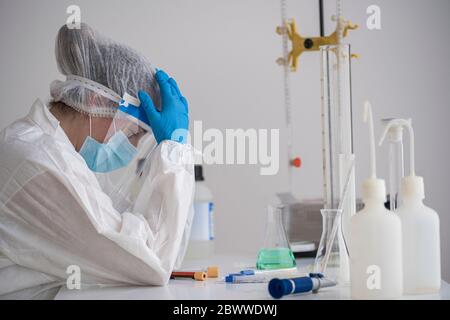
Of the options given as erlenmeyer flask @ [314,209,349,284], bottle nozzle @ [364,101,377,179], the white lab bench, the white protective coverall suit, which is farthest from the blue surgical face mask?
bottle nozzle @ [364,101,377,179]

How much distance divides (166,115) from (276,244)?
41 centimetres

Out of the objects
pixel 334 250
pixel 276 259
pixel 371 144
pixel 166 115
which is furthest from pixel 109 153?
pixel 371 144

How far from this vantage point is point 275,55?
2.28 m

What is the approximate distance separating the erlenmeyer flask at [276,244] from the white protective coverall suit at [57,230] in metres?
0.24

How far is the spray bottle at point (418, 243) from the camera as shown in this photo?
2.98ft

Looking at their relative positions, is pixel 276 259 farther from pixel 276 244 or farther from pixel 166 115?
pixel 166 115

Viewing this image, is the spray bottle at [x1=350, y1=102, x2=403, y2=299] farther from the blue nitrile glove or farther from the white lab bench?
the blue nitrile glove

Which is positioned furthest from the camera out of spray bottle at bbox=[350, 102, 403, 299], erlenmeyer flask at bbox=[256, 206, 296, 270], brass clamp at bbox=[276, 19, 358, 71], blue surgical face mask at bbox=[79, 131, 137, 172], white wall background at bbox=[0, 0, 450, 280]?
white wall background at bbox=[0, 0, 450, 280]

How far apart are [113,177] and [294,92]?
0.89m

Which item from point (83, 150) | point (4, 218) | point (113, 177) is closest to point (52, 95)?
point (83, 150)

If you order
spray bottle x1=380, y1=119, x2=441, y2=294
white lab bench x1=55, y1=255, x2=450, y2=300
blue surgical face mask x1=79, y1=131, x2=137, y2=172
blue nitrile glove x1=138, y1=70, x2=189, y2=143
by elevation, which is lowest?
white lab bench x1=55, y1=255, x2=450, y2=300

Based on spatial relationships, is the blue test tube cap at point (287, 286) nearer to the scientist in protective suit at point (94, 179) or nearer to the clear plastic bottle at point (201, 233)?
the scientist in protective suit at point (94, 179)

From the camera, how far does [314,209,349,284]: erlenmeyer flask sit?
1.11m
